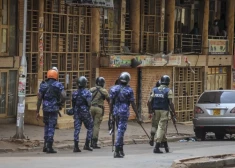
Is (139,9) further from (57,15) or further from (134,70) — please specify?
(57,15)

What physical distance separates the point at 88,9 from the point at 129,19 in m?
2.51

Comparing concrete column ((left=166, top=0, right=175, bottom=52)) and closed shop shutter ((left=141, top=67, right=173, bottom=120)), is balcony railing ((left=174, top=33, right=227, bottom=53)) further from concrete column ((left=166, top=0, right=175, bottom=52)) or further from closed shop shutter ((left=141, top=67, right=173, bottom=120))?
closed shop shutter ((left=141, top=67, right=173, bottom=120))

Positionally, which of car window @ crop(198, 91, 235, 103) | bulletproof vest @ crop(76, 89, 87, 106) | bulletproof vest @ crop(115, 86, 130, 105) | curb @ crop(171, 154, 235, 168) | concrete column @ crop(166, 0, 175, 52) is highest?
concrete column @ crop(166, 0, 175, 52)

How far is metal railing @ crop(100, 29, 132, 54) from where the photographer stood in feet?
80.6

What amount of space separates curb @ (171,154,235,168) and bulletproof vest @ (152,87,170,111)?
2.02 m

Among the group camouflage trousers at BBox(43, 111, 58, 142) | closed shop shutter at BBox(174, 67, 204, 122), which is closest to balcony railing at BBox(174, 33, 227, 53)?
closed shop shutter at BBox(174, 67, 204, 122)

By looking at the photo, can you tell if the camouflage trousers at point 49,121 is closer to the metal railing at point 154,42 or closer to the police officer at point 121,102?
→ the police officer at point 121,102

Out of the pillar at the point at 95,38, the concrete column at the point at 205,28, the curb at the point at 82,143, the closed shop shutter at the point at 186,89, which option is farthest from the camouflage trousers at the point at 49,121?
the concrete column at the point at 205,28

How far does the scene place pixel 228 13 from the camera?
1220 inches

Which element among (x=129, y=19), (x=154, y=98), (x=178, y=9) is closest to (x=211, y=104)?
(x=154, y=98)

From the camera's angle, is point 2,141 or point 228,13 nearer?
point 2,141

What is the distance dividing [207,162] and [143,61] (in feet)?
45.0

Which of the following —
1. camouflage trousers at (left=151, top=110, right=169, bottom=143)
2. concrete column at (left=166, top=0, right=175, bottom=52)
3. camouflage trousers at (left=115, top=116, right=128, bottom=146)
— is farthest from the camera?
concrete column at (left=166, top=0, right=175, bottom=52)

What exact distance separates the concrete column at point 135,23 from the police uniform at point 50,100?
1216 centimetres
